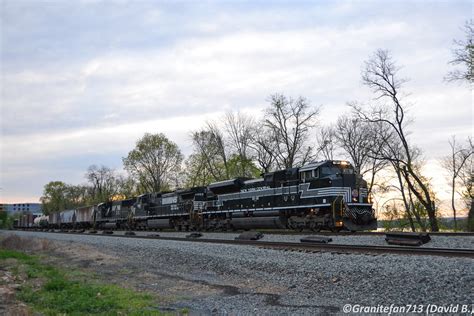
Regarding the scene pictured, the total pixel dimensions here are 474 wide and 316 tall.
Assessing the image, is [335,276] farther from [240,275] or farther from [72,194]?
[72,194]

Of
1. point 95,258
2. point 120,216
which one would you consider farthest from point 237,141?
point 95,258

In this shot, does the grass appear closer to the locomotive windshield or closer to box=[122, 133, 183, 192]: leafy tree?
the locomotive windshield

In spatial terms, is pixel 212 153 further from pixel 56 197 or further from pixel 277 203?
pixel 56 197

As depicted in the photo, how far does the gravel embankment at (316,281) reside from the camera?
777 centimetres

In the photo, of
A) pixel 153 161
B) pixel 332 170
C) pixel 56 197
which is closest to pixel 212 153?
pixel 153 161

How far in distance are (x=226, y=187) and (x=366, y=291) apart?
22.3 meters

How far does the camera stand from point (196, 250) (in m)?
16.7

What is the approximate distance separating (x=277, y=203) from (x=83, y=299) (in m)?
16.7

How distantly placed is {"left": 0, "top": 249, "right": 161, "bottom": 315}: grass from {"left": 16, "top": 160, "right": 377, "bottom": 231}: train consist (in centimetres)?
1271

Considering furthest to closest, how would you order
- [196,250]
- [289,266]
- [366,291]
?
1. [196,250]
2. [289,266]
3. [366,291]

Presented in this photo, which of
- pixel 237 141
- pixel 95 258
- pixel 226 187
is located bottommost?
pixel 95 258

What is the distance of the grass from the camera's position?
8.34 m

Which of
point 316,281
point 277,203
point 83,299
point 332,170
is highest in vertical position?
point 332,170

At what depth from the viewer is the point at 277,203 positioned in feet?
82.4
